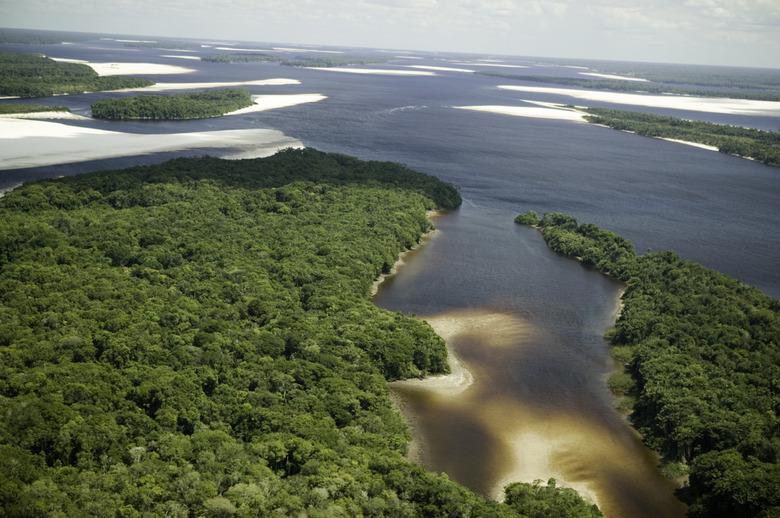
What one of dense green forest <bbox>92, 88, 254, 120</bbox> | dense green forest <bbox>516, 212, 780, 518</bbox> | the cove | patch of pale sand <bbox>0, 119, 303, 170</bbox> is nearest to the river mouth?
the cove

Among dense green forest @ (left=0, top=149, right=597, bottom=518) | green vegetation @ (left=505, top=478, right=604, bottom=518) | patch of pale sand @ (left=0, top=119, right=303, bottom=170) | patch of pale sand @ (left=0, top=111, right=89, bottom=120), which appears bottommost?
green vegetation @ (left=505, top=478, right=604, bottom=518)

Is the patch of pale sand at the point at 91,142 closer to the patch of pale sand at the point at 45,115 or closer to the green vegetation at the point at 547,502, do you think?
the patch of pale sand at the point at 45,115

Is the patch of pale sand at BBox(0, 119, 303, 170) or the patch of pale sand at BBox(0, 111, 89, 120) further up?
the patch of pale sand at BBox(0, 111, 89, 120)

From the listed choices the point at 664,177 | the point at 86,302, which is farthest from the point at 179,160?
the point at 664,177

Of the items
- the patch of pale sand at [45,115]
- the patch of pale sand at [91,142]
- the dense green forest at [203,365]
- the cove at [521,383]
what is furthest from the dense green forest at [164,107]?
the cove at [521,383]

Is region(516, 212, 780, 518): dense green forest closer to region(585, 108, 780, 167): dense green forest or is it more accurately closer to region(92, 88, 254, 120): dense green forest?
region(585, 108, 780, 167): dense green forest

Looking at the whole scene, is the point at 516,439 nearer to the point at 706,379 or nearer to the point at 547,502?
the point at 547,502
